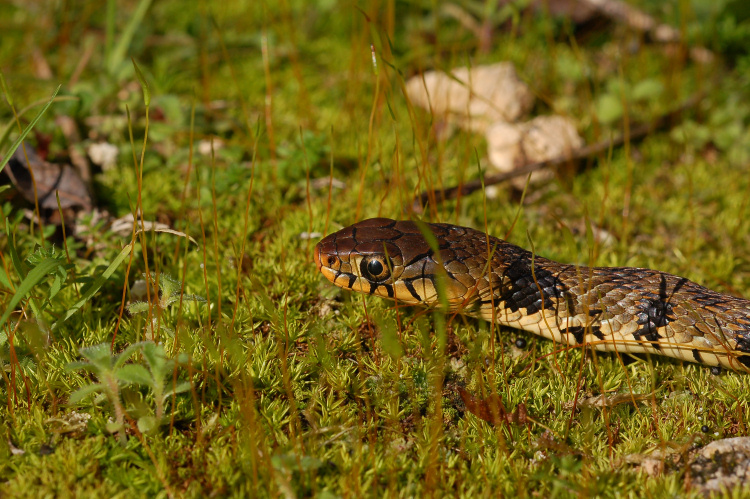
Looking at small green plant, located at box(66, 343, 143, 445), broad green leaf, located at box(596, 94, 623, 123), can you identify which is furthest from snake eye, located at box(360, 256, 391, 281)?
broad green leaf, located at box(596, 94, 623, 123)

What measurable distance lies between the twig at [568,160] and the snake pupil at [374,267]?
0.57 metres

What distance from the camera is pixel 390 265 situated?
3.06 m

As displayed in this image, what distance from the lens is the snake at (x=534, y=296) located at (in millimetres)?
3111

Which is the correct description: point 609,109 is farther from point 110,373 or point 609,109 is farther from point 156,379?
point 110,373

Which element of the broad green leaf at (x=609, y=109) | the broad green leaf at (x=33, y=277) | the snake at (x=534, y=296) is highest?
the broad green leaf at (x=609, y=109)

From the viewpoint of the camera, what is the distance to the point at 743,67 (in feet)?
16.9

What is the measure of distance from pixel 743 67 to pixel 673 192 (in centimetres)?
145

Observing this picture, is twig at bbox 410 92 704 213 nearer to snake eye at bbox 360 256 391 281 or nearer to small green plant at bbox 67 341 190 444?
snake eye at bbox 360 256 391 281

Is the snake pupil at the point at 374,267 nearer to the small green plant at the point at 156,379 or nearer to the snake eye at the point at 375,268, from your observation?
the snake eye at the point at 375,268

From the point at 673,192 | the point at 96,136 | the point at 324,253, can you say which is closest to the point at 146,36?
the point at 96,136

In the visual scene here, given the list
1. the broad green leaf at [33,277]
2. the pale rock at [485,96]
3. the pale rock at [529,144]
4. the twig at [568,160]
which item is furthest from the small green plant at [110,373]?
the pale rock at [485,96]

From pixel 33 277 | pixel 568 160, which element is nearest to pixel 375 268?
pixel 33 277

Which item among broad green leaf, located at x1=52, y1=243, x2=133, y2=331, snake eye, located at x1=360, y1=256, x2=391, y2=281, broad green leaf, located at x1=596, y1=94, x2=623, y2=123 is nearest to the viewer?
broad green leaf, located at x1=52, y1=243, x2=133, y2=331

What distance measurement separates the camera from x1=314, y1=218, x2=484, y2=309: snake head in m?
3.10
